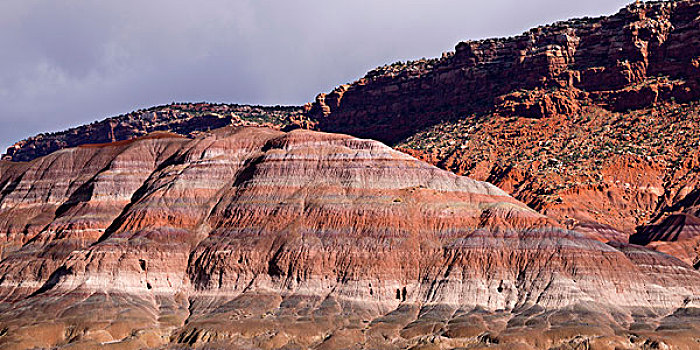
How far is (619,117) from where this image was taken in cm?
14925

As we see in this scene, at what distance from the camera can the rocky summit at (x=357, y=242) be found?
80062 millimetres

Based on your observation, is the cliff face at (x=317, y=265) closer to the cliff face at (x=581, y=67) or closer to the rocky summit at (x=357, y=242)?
the rocky summit at (x=357, y=242)

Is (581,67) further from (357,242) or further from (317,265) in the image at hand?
(317,265)

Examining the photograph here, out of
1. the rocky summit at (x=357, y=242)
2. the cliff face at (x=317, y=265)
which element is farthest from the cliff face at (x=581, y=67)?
the cliff face at (x=317, y=265)

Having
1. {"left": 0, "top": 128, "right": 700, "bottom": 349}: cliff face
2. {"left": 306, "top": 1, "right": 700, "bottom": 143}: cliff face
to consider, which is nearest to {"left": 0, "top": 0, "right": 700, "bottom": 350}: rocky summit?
{"left": 0, "top": 128, "right": 700, "bottom": 349}: cliff face

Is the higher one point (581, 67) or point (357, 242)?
point (581, 67)

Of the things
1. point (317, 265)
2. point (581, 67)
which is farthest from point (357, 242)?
point (581, 67)

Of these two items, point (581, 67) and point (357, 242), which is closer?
point (357, 242)

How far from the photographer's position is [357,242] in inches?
3679

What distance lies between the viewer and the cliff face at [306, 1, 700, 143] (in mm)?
150250

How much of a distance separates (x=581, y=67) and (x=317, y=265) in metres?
95.3

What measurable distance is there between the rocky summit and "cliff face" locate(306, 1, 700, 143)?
2.48 meters

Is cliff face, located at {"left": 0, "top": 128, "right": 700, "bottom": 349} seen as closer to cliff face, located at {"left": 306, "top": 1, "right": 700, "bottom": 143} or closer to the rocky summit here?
the rocky summit

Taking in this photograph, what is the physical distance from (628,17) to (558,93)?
23.4 metres
